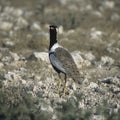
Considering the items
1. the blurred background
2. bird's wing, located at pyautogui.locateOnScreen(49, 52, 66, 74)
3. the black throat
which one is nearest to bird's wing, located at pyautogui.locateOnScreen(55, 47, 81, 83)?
bird's wing, located at pyautogui.locateOnScreen(49, 52, 66, 74)

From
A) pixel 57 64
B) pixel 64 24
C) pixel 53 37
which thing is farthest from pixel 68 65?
pixel 64 24

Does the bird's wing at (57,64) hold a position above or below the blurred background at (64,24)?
below

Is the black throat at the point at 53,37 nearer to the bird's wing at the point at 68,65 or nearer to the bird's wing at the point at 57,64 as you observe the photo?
the bird's wing at the point at 68,65

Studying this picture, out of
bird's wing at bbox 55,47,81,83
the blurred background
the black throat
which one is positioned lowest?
bird's wing at bbox 55,47,81,83

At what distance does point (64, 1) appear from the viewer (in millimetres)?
24000

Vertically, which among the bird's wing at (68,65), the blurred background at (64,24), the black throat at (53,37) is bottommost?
the bird's wing at (68,65)

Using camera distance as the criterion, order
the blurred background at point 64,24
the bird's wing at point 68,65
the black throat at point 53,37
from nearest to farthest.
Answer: the bird's wing at point 68,65
the black throat at point 53,37
the blurred background at point 64,24

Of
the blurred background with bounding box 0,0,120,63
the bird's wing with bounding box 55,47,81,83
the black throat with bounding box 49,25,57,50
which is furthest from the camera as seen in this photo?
the blurred background with bounding box 0,0,120,63

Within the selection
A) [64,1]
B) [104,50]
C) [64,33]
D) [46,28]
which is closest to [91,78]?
[104,50]

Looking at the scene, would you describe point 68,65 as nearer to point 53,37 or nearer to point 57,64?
point 57,64

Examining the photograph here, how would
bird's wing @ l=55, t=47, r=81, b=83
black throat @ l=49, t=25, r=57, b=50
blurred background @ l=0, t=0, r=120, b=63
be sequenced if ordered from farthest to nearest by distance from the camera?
blurred background @ l=0, t=0, r=120, b=63 → black throat @ l=49, t=25, r=57, b=50 → bird's wing @ l=55, t=47, r=81, b=83

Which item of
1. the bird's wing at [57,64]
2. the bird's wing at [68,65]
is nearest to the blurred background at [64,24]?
the bird's wing at [68,65]

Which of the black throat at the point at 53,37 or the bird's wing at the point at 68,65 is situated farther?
the black throat at the point at 53,37

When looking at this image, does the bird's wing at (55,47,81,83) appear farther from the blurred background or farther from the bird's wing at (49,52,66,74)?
the blurred background
